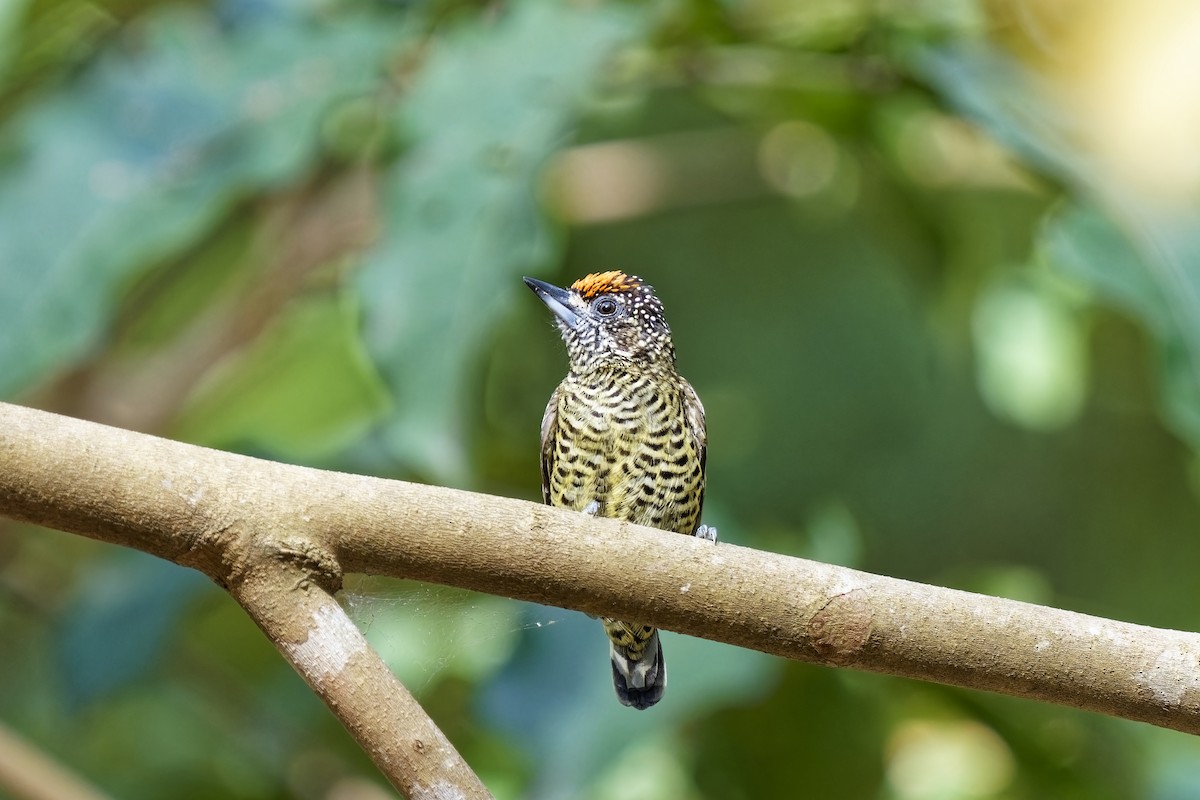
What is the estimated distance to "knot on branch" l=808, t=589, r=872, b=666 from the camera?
212cm

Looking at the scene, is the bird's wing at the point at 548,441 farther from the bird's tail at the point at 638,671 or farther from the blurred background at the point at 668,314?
the bird's tail at the point at 638,671

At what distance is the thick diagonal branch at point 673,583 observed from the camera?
210 centimetres

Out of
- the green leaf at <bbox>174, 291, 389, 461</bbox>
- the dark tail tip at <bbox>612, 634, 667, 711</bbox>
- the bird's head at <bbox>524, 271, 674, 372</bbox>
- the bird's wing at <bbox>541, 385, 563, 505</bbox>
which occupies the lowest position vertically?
the green leaf at <bbox>174, 291, 389, 461</bbox>

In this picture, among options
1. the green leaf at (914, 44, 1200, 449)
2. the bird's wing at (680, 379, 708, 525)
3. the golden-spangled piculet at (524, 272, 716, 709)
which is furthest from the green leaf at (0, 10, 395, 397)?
the green leaf at (914, 44, 1200, 449)

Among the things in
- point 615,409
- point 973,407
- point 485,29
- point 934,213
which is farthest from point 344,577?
point 973,407

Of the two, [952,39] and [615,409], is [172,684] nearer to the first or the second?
[615,409]

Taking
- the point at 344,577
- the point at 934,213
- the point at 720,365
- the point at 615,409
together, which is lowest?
the point at 720,365

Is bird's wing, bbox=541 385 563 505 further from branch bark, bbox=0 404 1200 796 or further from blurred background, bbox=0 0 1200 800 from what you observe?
branch bark, bbox=0 404 1200 796

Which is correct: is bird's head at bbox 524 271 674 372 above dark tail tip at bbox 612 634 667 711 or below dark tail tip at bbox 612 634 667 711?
above

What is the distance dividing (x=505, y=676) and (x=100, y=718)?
6.12 feet

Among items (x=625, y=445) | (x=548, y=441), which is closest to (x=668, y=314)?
(x=548, y=441)

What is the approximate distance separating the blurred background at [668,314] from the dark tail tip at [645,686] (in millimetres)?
58

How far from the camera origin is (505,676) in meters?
3.49

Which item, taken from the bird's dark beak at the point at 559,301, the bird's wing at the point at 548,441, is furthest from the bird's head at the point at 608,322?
the bird's wing at the point at 548,441
